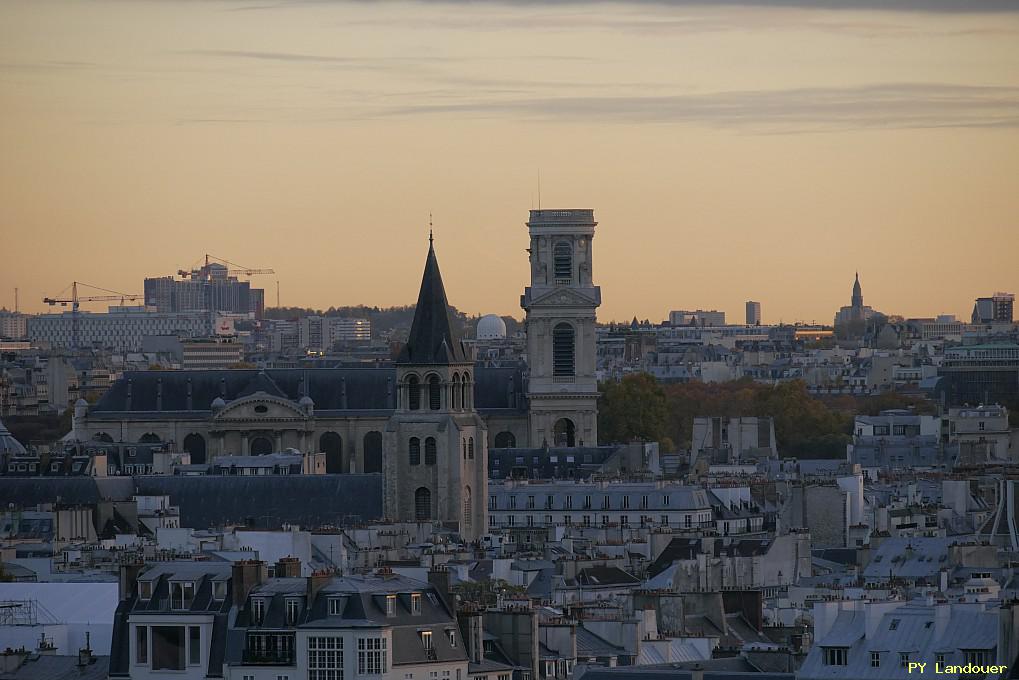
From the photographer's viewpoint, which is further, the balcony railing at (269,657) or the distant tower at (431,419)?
the distant tower at (431,419)

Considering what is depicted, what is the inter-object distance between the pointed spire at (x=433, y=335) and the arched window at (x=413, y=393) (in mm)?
502

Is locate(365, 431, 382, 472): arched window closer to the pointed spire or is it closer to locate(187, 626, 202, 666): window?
the pointed spire

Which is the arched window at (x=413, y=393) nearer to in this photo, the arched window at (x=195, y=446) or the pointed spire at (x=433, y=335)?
the pointed spire at (x=433, y=335)

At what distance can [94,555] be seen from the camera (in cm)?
7938

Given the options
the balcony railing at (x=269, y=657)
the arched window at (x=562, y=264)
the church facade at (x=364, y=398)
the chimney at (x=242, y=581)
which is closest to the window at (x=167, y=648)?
the chimney at (x=242, y=581)

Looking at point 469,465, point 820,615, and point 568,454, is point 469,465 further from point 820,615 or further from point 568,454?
point 820,615

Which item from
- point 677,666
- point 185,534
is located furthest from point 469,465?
point 677,666

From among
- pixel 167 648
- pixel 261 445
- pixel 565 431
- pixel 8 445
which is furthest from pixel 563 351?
pixel 167 648

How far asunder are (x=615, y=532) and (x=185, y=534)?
15332 millimetres

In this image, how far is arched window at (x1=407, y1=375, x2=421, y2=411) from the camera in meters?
110

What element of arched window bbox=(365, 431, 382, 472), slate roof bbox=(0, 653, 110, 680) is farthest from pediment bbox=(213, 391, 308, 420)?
slate roof bbox=(0, 653, 110, 680)

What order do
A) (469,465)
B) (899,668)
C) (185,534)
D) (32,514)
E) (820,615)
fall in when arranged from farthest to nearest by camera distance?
(469,465) < (32,514) < (185,534) < (820,615) < (899,668)

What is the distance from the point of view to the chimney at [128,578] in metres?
54.7

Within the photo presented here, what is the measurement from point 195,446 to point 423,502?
2720cm
